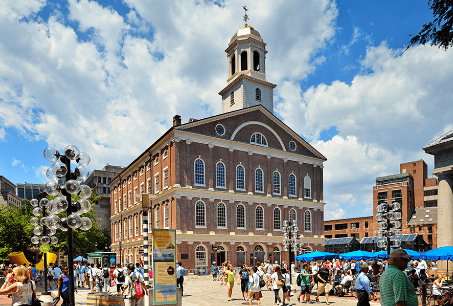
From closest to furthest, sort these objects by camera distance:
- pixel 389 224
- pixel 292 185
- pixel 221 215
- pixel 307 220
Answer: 1. pixel 389 224
2. pixel 221 215
3. pixel 292 185
4. pixel 307 220

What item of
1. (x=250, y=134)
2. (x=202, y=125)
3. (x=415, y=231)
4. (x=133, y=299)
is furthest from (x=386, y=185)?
(x=133, y=299)

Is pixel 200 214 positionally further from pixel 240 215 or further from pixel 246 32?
pixel 246 32

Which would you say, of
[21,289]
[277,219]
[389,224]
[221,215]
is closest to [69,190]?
[21,289]

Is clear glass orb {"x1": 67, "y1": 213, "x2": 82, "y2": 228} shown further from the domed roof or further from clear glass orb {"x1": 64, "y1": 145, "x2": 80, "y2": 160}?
the domed roof

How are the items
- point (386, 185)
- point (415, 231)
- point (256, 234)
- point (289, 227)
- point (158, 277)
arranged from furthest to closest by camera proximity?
1. point (386, 185)
2. point (415, 231)
3. point (256, 234)
4. point (289, 227)
5. point (158, 277)

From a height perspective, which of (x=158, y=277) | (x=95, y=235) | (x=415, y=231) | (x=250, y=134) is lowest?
(x=415, y=231)

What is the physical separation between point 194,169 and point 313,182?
18.4m

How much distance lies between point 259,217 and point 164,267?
3289cm

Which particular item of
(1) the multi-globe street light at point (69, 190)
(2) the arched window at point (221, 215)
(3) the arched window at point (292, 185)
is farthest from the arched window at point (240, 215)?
(1) the multi-globe street light at point (69, 190)

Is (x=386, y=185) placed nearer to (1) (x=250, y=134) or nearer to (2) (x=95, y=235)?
(1) (x=250, y=134)

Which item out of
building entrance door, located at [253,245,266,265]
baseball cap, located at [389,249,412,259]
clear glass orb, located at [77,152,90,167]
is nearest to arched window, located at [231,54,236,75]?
building entrance door, located at [253,245,266,265]

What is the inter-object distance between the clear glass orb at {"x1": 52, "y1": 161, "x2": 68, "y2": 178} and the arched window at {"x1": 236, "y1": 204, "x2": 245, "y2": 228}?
34368 mm

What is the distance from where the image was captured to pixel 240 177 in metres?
45.9

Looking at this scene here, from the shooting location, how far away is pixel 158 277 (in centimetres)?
1427
